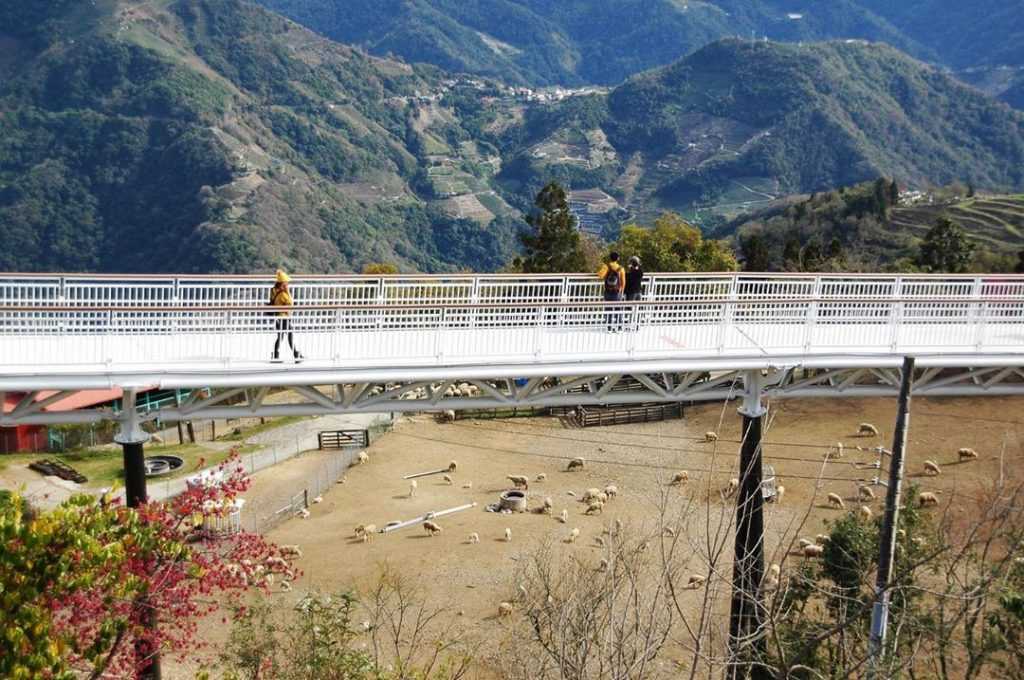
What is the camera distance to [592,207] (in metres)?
148

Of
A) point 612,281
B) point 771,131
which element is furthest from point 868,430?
point 771,131

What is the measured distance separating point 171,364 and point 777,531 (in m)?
13.8

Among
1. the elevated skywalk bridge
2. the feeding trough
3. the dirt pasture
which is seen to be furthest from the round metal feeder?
the feeding trough

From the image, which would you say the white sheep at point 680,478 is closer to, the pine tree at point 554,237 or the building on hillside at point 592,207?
the pine tree at point 554,237

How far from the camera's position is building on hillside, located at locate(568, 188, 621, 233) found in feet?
459

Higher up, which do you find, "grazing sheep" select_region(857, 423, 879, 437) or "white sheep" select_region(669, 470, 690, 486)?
"grazing sheep" select_region(857, 423, 879, 437)

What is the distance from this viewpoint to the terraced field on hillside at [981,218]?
72188 millimetres

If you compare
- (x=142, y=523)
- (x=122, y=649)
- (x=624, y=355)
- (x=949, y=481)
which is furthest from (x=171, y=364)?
(x=949, y=481)

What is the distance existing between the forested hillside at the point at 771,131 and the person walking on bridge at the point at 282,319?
13016 cm

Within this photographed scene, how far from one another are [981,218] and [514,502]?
6297 cm

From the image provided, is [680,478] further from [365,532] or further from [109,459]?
[109,459]

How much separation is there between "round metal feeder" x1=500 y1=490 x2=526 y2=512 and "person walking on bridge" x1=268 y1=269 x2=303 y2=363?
39.7 feet

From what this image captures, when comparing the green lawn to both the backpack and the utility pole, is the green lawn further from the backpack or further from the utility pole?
the utility pole

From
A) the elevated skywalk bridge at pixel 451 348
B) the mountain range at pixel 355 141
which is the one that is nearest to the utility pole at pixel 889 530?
the elevated skywalk bridge at pixel 451 348
